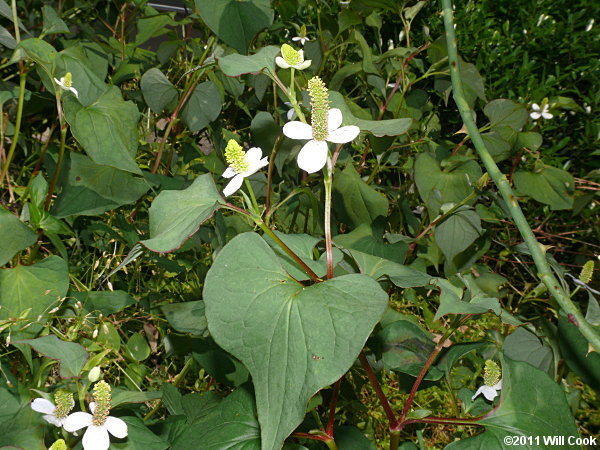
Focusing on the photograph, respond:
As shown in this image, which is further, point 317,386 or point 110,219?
point 110,219

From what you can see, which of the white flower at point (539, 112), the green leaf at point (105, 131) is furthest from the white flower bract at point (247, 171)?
the white flower at point (539, 112)

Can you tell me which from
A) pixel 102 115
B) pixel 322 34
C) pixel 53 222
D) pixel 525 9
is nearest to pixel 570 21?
pixel 525 9

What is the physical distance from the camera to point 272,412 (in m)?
0.50

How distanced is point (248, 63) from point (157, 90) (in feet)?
1.94

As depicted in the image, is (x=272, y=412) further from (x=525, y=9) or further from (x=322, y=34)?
(x=525, y=9)

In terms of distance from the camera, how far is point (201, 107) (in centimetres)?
127

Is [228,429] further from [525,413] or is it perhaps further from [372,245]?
[372,245]

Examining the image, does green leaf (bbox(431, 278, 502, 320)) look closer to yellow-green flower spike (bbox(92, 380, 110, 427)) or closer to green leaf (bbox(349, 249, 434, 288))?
green leaf (bbox(349, 249, 434, 288))

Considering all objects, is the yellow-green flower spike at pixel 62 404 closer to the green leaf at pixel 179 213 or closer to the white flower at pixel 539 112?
the green leaf at pixel 179 213

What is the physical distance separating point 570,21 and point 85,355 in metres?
1.72

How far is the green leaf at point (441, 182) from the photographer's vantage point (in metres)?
1.17

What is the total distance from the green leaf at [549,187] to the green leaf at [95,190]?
0.92m

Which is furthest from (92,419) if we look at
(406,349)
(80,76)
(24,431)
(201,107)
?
(201,107)
